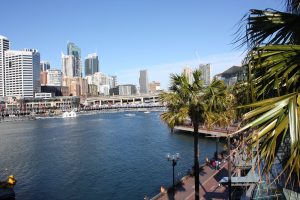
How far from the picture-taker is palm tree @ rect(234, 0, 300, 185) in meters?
2.98

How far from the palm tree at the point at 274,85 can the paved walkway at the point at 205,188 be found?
85.8ft

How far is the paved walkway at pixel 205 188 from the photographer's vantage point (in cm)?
2958

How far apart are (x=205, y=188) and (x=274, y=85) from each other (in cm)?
2984

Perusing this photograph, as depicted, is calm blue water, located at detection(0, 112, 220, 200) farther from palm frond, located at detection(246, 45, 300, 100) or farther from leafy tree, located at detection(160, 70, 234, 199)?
palm frond, located at detection(246, 45, 300, 100)

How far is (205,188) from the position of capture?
32.2 metres

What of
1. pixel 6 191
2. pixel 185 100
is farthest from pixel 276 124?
pixel 6 191

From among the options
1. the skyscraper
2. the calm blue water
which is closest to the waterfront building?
the skyscraper

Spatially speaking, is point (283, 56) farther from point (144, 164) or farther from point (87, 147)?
point (87, 147)

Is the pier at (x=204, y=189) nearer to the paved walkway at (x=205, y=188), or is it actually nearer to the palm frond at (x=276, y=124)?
the paved walkway at (x=205, y=188)

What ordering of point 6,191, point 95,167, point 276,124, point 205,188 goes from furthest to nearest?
point 95,167 < point 6,191 < point 205,188 < point 276,124

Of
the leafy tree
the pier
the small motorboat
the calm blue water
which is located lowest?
the calm blue water

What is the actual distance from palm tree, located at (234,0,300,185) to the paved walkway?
2616 centimetres

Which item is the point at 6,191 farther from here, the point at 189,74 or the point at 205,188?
the point at 189,74

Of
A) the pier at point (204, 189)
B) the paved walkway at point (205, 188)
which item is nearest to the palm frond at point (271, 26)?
the pier at point (204, 189)
